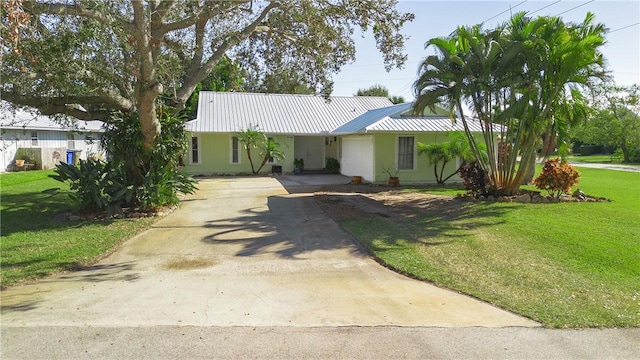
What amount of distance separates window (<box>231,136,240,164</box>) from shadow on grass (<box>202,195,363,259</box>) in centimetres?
1116

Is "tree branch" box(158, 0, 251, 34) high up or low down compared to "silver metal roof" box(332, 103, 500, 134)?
up

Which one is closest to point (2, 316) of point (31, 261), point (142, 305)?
point (142, 305)

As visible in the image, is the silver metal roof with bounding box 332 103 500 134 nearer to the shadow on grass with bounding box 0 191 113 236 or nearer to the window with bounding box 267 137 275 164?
the window with bounding box 267 137 275 164

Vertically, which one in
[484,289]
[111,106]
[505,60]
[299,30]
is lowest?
[484,289]

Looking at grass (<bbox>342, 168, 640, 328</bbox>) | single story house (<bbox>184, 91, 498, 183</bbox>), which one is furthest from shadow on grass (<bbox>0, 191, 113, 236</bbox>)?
grass (<bbox>342, 168, 640, 328</bbox>)

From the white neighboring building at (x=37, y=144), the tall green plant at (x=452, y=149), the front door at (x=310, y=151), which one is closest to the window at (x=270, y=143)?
the front door at (x=310, y=151)

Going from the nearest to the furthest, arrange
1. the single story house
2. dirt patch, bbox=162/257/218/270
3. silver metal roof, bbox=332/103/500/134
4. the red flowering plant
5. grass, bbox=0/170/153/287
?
1. grass, bbox=0/170/153/287
2. dirt patch, bbox=162/257/218/270
3. the red flowering plant
4. silver metal roof, bbox=332/103/500/134
5. the single story house

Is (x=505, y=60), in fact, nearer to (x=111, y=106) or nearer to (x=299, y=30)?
(x=299, y=30)

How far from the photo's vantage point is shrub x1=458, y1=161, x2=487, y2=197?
14.0 m

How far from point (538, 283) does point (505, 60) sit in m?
7.89

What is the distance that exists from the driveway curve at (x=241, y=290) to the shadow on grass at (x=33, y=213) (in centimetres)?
258

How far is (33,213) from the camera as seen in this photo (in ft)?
38.1

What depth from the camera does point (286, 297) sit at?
222 inches

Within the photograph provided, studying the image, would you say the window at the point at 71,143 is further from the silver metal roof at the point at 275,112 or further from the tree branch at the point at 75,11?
the tree branch at the point at 75,11
